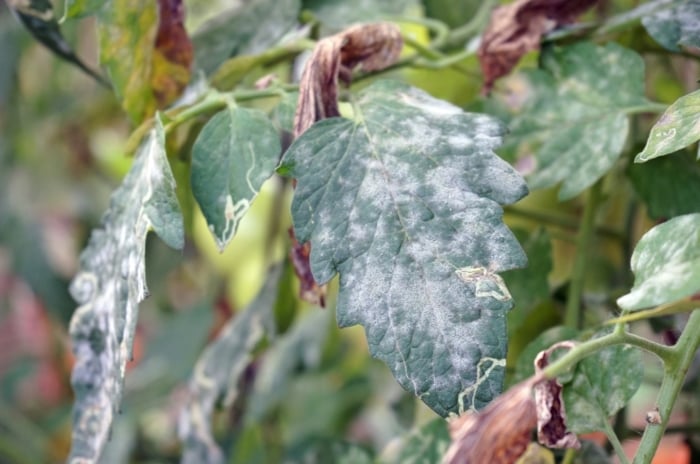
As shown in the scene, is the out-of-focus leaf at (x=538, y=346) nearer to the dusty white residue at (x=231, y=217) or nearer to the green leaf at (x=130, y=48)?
the dusty white residue at (x=231, y=217)

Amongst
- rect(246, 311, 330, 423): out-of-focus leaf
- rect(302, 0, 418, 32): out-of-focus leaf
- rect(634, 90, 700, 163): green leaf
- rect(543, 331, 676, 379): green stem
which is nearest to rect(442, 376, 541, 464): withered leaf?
rect(543, 331, 676, 379): green stem

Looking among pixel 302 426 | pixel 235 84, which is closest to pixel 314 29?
pixel 235 84

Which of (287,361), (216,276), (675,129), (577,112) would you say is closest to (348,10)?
(577,112)

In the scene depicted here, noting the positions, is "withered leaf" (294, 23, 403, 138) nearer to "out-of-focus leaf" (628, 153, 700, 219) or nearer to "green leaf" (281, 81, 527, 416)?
"green leaf" (281, 81, 527, 416)

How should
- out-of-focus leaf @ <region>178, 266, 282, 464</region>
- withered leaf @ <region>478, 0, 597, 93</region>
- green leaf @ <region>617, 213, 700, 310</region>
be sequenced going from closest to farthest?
green leaf @ <region>617, 213, 700, 310</region> → withered leaf @ <region>478, 0, 597, 93</region> → out-of-focus leaf @ <region>178, 266, 282, 464</region>

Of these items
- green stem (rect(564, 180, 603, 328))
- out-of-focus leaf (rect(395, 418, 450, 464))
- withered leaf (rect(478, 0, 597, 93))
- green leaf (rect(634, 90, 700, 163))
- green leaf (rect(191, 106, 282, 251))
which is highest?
green leaf (rect(191, 106, 282, 251))

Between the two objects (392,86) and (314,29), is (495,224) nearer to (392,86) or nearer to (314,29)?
(392,86)

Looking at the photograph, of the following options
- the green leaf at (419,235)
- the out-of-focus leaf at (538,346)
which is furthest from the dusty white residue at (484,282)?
the out-of-focus leaf at (538,346)
